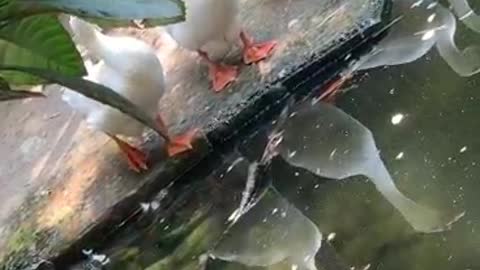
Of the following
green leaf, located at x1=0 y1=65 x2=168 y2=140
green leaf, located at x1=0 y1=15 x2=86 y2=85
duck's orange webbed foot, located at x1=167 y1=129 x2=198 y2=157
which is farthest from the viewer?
duck's orange webbed foot, located at x1=167 y1=129 x2=198 y2=157

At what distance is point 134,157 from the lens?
40.4 inches

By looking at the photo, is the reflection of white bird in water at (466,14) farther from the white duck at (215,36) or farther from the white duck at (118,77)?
the white duck at (118,77)

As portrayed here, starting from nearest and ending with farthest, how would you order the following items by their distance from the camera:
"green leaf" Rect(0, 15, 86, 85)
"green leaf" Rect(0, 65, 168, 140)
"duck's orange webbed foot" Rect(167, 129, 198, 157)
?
"green leaf" Rect(0, 65, 168, 140) < "green leaf" Rect(0, 15, 86, 85) < "duck's orange webbed foot" Rect(167, 129, 198, 157)

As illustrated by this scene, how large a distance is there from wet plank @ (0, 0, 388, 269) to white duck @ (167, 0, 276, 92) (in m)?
0.01

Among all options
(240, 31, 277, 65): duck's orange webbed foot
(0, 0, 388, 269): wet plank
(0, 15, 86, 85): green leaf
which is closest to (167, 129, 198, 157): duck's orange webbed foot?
(0, 0, 388, 269): wet plank

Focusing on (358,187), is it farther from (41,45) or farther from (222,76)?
(41,45)

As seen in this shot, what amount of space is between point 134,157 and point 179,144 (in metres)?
0.05

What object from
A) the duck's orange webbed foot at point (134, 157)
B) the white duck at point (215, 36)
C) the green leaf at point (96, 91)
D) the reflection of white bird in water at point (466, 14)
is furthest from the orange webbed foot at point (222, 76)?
the green leaf at point (96, 91)

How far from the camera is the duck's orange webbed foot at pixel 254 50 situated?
1.08m

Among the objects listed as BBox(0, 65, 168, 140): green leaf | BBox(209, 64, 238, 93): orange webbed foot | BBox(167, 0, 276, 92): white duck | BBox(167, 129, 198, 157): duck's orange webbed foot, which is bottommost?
BBox(167, 129, 198, 157): duck's orange webbed foot

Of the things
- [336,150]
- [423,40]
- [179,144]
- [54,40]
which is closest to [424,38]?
[423,40]

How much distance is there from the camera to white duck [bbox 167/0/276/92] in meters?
0.98

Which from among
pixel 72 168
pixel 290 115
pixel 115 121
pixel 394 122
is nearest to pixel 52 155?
pixel 72 168

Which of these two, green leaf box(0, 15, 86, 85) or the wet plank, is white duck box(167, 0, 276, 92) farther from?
green leaf box(0, 15, 86, 85)
